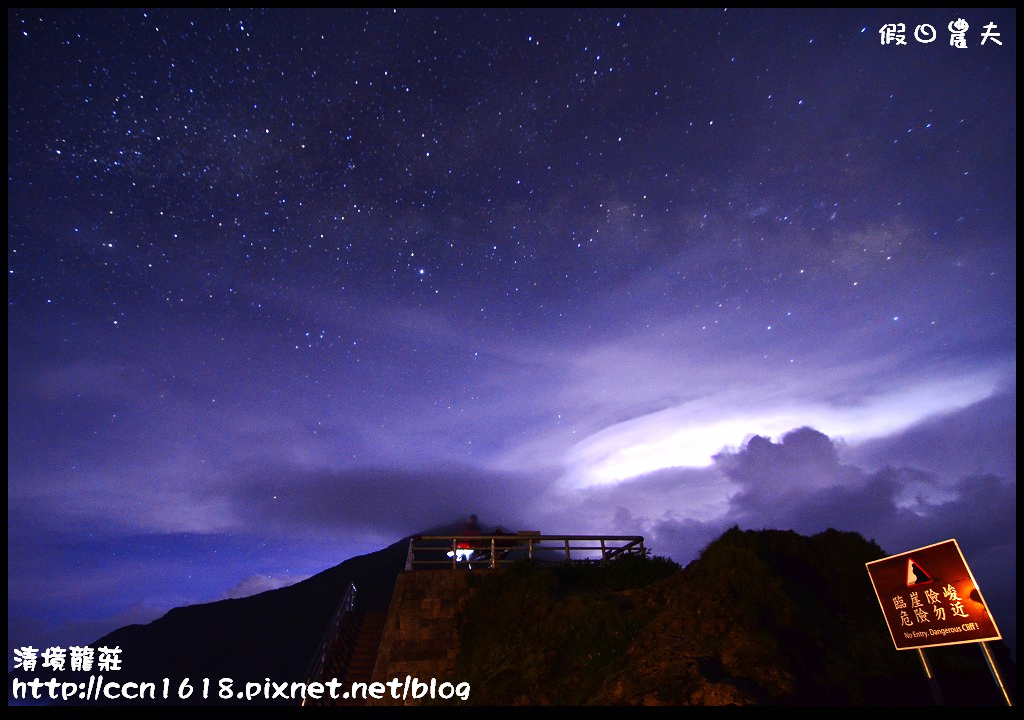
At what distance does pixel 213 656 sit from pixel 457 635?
250 ft

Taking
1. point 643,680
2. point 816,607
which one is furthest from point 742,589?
point 643,680

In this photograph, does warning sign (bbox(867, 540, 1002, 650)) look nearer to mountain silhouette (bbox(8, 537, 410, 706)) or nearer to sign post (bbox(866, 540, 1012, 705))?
sign post (bbox(866, 540, 1012, 705))

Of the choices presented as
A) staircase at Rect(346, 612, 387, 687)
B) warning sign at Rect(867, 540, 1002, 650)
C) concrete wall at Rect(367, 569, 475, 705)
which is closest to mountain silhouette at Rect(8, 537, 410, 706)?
staircase at Rect(346, 612, 387, 687)

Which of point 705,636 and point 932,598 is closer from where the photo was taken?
point 932,598

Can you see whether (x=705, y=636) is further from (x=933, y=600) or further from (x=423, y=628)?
(x=423, y=628)

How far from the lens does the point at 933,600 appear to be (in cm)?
709

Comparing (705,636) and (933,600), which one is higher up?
(933,600)

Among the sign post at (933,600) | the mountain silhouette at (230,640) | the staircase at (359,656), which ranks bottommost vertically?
the mountain silhouette at (230,640)

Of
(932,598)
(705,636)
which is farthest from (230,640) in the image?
(932,598)

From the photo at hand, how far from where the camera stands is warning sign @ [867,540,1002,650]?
21.6ft

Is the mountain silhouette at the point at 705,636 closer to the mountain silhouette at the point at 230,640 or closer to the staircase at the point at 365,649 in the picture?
the staircase at the point at 365,649

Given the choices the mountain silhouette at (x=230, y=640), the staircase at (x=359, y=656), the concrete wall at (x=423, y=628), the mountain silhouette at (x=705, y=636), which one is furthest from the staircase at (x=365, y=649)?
the mountain silhouette at (x=230, y=640)

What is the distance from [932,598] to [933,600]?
24mm

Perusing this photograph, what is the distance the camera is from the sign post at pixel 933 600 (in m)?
6.58
